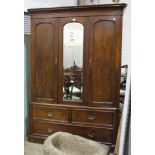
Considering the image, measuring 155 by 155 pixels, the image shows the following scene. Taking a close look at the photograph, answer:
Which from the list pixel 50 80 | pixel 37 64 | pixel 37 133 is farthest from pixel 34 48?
pixel 37 133

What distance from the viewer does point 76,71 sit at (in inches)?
122

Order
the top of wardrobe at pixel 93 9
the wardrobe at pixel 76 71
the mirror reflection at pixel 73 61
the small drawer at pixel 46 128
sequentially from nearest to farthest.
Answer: the top of wardrobe at pixel 93 9, the wardrobe at pixel 76 71, the mirror reflection at pixel 73 61, the small drawer at pixel 46 128

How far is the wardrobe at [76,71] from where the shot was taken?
9.55ft

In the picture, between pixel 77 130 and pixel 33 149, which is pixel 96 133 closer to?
pixel 77 130

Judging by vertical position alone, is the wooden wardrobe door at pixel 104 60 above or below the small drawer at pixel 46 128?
above

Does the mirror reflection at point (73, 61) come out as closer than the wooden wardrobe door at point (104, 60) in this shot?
No

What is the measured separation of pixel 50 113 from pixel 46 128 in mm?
254

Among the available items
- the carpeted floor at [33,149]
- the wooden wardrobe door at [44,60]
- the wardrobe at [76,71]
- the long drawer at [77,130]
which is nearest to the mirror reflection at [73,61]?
the wardrobe at [76,71]

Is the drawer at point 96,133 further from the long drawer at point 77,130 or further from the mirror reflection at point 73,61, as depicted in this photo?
the mirror reflection at point 73,61

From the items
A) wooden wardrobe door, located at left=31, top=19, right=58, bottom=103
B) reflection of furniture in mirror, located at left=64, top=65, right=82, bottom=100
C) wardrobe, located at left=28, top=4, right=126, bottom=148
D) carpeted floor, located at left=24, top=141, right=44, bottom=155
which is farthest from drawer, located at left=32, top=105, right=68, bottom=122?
carpeted floor, located at left=24, top=141, right=44, bottom=155

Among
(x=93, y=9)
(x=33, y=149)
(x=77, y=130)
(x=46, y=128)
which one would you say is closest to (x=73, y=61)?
(x=93, y=9)
